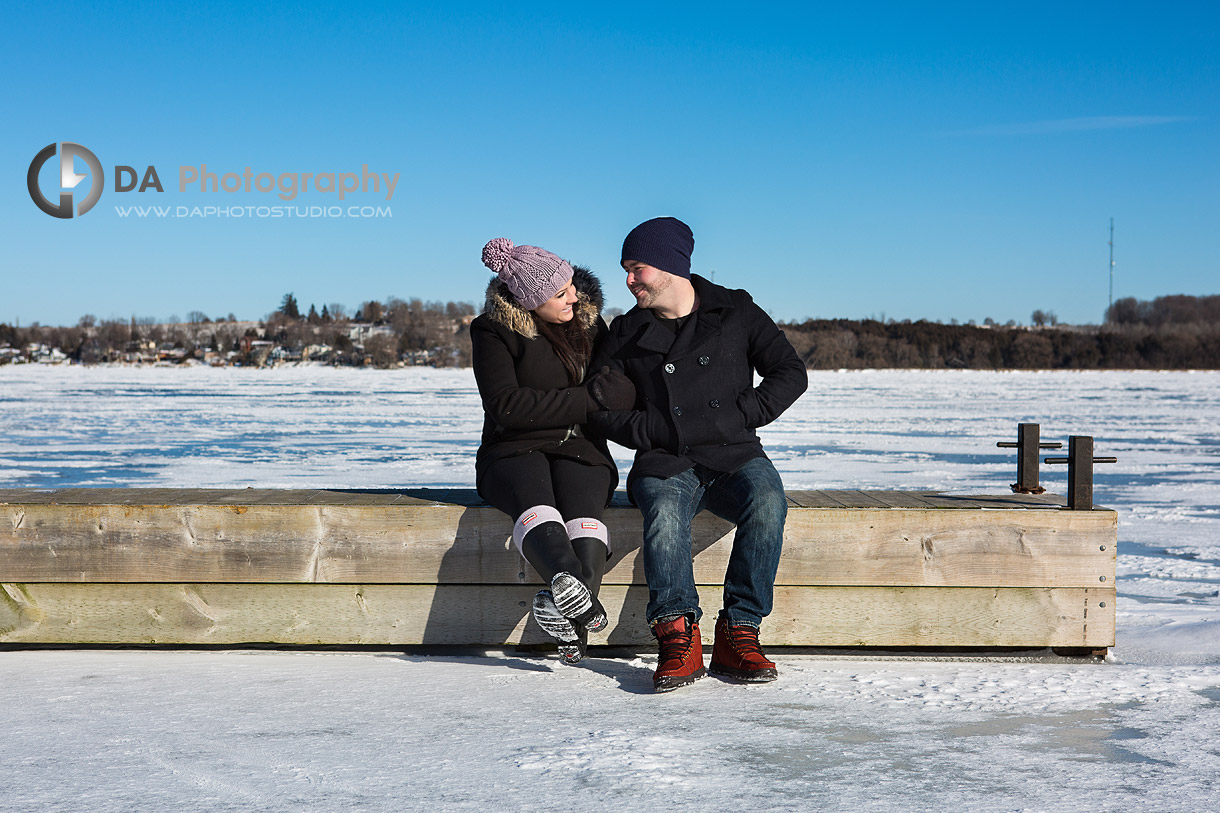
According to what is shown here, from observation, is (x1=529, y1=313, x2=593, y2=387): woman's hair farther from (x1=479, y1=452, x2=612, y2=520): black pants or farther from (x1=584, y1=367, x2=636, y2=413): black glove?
(x1=479, y1=452, x2=612, y2=520): black pants

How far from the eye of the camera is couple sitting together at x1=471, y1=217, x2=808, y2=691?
10.5 feet

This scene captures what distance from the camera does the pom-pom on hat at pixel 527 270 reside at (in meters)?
3.46

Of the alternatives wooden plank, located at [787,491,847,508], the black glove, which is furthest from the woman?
wooden plank, located at [787,491,847,508]

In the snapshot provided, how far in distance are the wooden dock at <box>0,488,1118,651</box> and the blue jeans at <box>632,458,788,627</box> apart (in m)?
0.30

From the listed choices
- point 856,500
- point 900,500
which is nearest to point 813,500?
point 856,500

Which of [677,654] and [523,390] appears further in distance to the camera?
[523,390]

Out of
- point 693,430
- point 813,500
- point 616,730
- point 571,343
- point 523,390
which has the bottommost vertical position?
point 616,730

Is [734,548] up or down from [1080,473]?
down

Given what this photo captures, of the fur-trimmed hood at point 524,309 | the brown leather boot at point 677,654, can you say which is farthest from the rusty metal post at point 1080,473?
the fur-trimmed hood at point 524,309

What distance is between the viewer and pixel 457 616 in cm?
363

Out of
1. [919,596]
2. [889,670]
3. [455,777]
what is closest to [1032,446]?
[919,596]

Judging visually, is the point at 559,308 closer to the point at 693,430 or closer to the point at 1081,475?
the point at 693,430

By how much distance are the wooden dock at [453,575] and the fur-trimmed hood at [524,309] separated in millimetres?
669

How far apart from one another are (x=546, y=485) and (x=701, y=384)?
624mm
